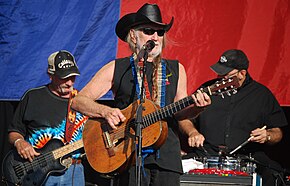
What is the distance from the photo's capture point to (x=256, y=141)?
6.61 metres

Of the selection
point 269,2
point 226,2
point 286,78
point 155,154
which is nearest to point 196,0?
point 226,2

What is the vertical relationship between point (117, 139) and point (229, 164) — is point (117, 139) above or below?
above

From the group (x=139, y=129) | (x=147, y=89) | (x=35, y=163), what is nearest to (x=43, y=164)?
(x=35, y=163)

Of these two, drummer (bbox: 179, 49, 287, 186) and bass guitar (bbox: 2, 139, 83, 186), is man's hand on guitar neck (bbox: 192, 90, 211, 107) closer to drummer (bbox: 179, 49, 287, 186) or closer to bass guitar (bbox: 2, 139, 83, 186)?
drummer (bbox: 179, 49, 287, 186)

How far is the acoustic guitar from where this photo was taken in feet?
16.3

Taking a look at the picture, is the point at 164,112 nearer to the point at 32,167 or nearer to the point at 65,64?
the point at 65,64

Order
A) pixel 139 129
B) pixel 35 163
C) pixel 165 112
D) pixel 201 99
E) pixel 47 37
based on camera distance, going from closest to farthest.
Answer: pixel 139 129 < pixel 201 99 < pixel 165 112 < pixel 35 163 < pixel 47 37

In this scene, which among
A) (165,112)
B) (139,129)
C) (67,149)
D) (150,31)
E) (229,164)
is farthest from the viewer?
(67,149)

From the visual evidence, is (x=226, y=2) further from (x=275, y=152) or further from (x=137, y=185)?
(x=137, y=185)

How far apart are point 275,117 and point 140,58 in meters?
2.27

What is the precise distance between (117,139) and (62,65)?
1898 millimetres

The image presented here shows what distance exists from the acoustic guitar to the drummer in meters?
1.63

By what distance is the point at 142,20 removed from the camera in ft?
17.5

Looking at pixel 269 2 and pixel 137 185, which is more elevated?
pixel 269 2
